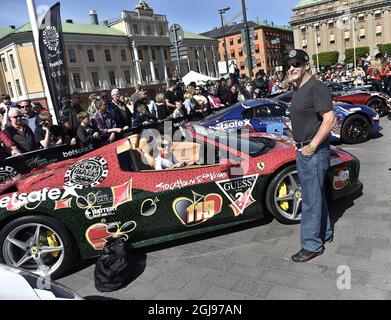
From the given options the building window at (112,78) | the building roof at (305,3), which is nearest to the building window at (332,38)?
the building roof at (305,3)

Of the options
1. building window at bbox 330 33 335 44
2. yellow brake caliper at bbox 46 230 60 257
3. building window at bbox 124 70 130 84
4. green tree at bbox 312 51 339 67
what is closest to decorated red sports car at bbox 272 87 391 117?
yellow brake caliper at bbox 46 230 60 257

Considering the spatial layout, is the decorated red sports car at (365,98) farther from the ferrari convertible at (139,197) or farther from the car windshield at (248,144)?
the ferrari convertible at (139,197)

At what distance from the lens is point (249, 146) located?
4.21 meters

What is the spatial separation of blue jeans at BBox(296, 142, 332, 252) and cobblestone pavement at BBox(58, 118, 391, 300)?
19 centimetres

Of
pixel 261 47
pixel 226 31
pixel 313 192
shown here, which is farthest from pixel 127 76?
pixel 313 192

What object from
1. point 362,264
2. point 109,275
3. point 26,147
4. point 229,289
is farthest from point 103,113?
point 362,264

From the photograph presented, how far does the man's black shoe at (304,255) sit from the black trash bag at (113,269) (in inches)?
63.0

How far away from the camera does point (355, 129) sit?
7.76m

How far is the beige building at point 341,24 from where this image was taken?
268 ft

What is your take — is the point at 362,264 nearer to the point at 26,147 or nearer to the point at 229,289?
the point at 229,289
